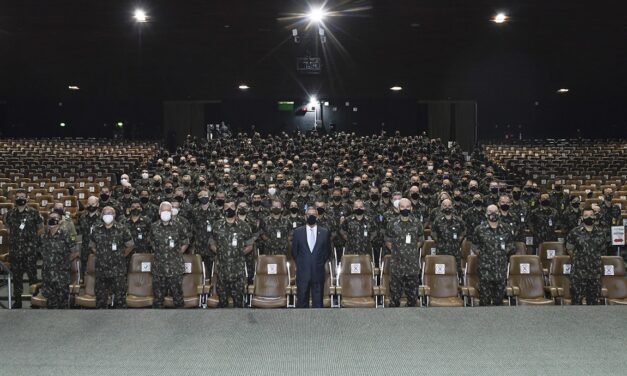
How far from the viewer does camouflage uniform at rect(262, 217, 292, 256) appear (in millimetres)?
10227

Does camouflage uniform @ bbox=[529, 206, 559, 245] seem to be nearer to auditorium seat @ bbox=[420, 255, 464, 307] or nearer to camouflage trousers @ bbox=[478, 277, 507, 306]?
camouflage trousers @ bbox=[478, 277, 507, 306]

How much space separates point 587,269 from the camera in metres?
7.93

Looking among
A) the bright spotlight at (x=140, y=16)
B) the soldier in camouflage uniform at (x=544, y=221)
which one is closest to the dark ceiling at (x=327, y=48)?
the bright spotlight at (x=140, y=16)

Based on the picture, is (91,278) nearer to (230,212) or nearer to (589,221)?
(230,212)

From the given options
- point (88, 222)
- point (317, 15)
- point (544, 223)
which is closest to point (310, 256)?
point (88, 222)

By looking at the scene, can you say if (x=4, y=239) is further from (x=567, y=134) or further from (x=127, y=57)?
(x=567, y=134)

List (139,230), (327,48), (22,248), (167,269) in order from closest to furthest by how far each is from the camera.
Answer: (167,269) < (22,248) < (139,230) < (327,48)

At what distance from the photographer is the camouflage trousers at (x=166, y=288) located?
7.89 metres

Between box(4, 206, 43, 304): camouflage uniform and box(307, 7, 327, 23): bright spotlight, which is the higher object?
box(307, 7, 327, 23): bright spotlight

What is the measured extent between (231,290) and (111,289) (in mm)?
1624

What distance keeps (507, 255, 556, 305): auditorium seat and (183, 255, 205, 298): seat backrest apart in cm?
410

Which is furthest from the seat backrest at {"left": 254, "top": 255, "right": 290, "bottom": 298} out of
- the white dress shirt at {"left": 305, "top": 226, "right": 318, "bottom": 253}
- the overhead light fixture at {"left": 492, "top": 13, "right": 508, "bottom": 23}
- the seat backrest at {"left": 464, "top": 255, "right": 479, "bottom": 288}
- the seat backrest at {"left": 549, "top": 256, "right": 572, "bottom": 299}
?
the overhead light fixture at {"left": 492, "top": 13, "right": 508, "bottom": 23}

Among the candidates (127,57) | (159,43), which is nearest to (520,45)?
(159,43)

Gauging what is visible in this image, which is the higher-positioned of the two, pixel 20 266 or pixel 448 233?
pixel 448 233
